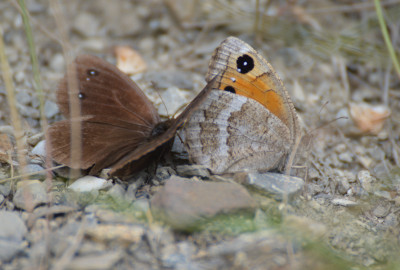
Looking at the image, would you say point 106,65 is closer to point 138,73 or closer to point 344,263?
point 138,73

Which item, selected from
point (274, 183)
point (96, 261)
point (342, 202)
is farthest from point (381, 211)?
point (96, 261)

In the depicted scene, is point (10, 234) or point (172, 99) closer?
point (10, 234)

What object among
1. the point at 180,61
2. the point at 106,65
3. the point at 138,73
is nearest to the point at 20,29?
the point at 138,73

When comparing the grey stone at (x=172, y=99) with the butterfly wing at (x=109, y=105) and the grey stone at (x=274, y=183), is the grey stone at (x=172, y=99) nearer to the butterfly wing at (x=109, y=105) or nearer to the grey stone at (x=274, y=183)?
the butterfly wing at (x=109, y=105)

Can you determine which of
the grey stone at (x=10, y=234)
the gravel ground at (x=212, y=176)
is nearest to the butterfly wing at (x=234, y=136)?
the gravel ground at (x=212, y=176)

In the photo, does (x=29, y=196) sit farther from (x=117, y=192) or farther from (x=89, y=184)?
(x=117, y=192)

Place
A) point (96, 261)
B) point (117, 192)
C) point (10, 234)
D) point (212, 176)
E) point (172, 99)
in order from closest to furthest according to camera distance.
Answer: point (96, 261), point (10, 234), point (117, 192), point (212, 176), point (172, 99)

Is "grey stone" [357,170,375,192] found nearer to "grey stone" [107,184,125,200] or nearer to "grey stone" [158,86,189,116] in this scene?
"grey stone" [158,86,189,116]
